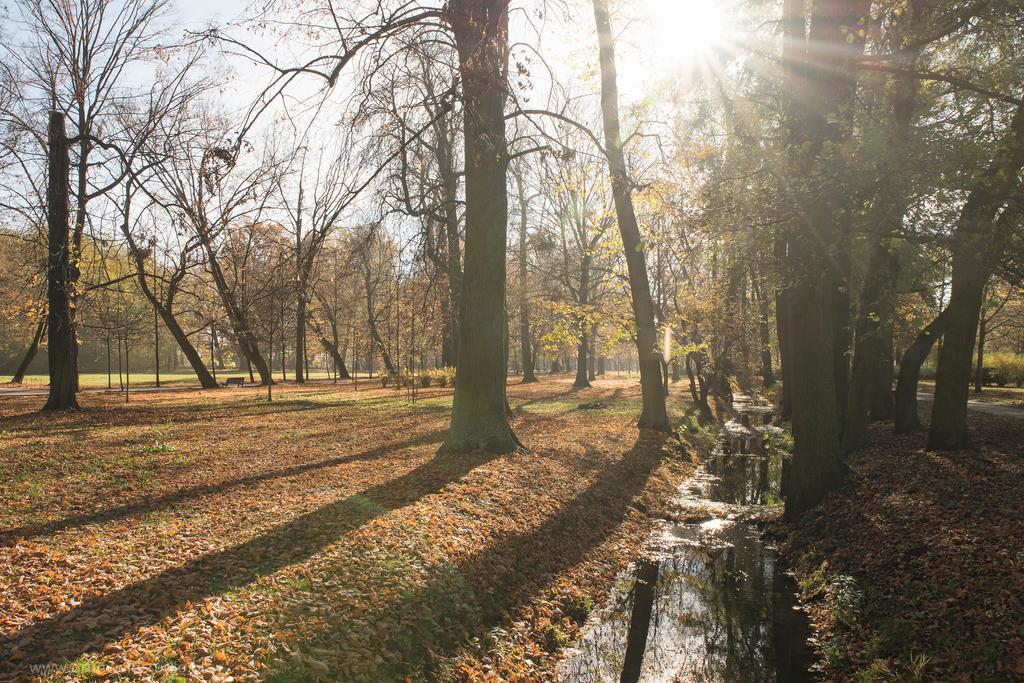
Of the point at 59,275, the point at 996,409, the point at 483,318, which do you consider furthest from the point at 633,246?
the point at 996,409

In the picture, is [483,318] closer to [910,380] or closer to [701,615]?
[701,615]

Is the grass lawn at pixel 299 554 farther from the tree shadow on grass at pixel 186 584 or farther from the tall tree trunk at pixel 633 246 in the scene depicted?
the tall tree trunk at pixel 633 246

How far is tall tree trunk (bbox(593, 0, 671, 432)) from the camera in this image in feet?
48.0

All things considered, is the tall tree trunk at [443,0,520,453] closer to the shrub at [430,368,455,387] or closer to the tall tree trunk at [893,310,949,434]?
the tall tree trunk at [893,310,949,434]

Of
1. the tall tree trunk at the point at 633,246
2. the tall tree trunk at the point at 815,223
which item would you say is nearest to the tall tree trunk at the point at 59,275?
the tall tree trunk at the point at 633,246

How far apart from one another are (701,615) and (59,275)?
16.7 meters

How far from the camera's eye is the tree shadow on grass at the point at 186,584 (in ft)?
12.7

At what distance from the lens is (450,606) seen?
553 centimetres

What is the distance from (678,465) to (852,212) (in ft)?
24.1

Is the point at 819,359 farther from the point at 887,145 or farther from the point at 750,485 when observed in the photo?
the point at 750,485

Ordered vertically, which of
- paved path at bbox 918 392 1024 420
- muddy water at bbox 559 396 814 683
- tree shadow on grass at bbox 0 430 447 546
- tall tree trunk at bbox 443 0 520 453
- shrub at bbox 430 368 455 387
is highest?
tall tree trunk at bbox 443 0 520 453

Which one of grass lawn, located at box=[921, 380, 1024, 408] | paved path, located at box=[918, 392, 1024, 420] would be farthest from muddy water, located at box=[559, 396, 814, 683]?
grass lawn, located at box=[921, 380, 1024, 408]

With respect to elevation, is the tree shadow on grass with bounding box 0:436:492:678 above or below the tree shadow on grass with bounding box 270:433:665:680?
above

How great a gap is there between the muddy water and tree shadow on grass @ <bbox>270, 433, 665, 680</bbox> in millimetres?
767
